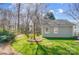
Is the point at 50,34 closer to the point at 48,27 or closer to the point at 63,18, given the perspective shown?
the point at 48,27

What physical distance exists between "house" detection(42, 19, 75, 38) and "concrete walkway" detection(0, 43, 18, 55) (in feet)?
1.30

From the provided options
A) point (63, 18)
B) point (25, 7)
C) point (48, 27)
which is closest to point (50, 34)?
point (48, 27)

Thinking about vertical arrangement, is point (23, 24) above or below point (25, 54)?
above

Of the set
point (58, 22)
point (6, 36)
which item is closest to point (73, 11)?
point (58, 22)

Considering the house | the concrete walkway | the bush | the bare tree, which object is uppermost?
the bare tree

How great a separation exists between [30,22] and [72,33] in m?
0.49

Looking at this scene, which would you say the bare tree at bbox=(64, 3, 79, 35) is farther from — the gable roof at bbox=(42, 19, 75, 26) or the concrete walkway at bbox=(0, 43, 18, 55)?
the concrete walkway at bbox=(0, 43, 18, 55)

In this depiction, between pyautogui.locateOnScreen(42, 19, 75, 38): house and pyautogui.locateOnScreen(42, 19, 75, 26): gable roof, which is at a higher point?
pyautogui.locateOnScreen(42, 19, 75, 26): gable roof

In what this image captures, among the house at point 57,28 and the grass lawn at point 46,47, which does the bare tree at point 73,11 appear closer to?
the house at point 57,28

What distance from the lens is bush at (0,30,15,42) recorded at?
2.37m

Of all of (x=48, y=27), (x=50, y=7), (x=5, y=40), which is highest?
(x=50, y=7)

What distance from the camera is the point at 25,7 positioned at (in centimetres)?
238

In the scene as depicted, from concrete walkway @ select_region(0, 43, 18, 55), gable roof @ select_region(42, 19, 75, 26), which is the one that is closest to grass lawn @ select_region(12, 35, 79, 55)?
concrete walkway @ select_region(0, 43, 18, 55)

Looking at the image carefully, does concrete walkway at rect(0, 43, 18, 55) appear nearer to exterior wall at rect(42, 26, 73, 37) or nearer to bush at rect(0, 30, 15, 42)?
bush at rect(0, 30, 15, 42)
